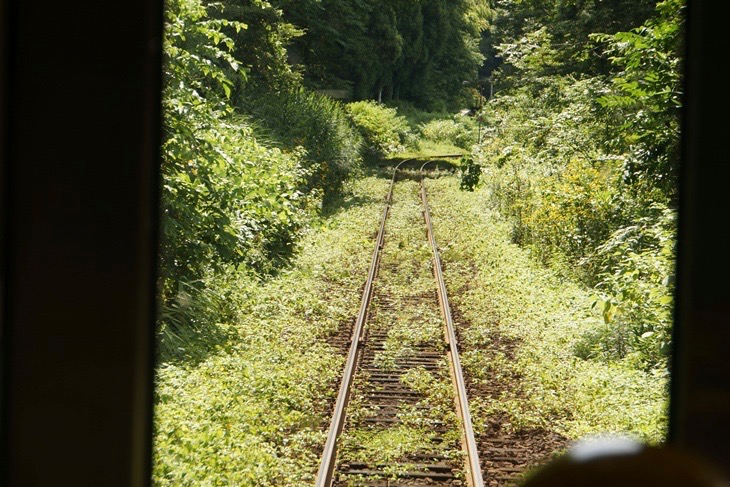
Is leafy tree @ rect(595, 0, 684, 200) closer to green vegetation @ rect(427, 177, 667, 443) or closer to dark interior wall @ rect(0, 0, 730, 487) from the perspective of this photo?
green vegetation @ rect(427, 177, 667, 443)

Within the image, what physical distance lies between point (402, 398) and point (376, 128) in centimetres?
2633

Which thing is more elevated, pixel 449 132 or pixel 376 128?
pixel 376 128

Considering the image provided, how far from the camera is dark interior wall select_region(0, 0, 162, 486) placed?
6.04 feet

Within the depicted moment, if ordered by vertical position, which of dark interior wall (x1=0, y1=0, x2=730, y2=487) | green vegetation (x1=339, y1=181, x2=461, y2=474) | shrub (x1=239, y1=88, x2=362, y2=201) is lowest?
green vegetation (x1=339, y1=181, x2=461, y2=474)

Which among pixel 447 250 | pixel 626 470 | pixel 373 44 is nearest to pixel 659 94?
pixel 626 470

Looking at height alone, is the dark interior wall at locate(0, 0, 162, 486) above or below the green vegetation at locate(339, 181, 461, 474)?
above

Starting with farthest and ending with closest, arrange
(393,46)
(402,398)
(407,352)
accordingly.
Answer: (393,46)
(407,352)
(402,398)

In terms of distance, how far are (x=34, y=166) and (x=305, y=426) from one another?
4.64m

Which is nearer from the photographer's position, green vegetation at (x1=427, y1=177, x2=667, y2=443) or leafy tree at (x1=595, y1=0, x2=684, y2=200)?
green vegetation at (x1=427, y1=177, x2=667, y2=443)

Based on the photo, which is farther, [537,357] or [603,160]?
[603,160]

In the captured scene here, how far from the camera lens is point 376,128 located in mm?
32594

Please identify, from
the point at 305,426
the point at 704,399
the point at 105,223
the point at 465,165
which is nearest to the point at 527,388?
the point at 305,426

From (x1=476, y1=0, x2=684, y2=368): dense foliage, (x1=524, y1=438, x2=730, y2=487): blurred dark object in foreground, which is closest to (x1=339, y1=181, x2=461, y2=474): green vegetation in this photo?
(x1=476, y1=0, x2=684, y2=368): dense foliage

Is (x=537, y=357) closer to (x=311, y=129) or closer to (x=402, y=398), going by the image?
(x=402, y=398)
